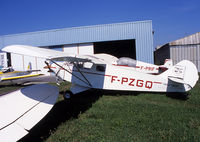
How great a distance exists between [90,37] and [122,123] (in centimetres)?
1167

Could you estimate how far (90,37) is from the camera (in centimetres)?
1400

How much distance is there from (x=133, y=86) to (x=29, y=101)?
3.74 meters

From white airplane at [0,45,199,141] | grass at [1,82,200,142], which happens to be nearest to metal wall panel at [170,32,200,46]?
white airplane at [0,45,199,141]

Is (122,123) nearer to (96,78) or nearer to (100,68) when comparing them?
(96,78)

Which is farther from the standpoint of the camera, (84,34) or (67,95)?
(84,34)

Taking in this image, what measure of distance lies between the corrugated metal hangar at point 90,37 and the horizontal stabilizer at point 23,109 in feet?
34.1

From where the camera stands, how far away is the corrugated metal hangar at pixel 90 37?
41.7ft

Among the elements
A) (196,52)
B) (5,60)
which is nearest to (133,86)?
(196,52)

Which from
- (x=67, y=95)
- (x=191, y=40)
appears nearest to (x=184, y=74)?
(x=67, y=95)

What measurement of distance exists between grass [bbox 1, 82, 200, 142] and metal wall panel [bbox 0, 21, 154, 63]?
339 inches

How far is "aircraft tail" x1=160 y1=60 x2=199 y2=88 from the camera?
5078 millimetres

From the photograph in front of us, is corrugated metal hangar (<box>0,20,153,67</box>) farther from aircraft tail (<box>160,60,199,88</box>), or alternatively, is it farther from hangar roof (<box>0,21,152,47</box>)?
aircraft tail (<box>160,60,199,88</box>)

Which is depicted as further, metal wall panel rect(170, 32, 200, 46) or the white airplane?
metal wall panel rect(170, 32, 200, 46)

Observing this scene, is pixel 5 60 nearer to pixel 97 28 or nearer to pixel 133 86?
pixel 97 28
